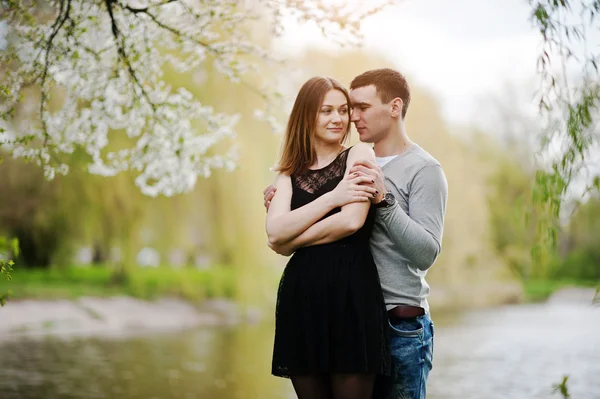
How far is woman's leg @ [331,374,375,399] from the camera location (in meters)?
2.29

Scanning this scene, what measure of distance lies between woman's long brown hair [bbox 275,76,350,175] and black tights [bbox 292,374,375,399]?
65 cm

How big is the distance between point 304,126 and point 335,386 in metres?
0.80

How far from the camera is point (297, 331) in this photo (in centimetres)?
237

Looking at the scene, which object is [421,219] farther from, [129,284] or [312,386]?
[129,284]

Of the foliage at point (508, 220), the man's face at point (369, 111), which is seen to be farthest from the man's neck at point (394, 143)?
the foliage at point (508, 220)

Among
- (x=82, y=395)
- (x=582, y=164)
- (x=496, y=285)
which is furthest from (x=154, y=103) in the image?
(x=496, y=285)

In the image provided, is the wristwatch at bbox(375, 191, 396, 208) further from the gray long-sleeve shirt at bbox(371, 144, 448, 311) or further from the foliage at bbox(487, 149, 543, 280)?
the foliage at bbox(487, 149, 543, 280)

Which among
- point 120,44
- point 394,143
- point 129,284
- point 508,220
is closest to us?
point 394,143

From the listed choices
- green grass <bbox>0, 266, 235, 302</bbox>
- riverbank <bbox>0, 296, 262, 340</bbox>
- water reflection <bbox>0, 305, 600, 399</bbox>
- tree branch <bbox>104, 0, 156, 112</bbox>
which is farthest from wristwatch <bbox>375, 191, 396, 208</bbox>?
green grass <bbox>0, 266, 235, 302</bbox>

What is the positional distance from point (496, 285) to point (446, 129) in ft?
13.8

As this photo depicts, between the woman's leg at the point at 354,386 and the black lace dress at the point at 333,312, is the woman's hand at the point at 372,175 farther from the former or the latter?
the woman's leg at the point at 354,386

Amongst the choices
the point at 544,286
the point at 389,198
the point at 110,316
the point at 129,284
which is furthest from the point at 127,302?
the point at 544,286

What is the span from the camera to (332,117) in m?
2.47

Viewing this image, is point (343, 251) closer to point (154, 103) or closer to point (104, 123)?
point (154, 103)
